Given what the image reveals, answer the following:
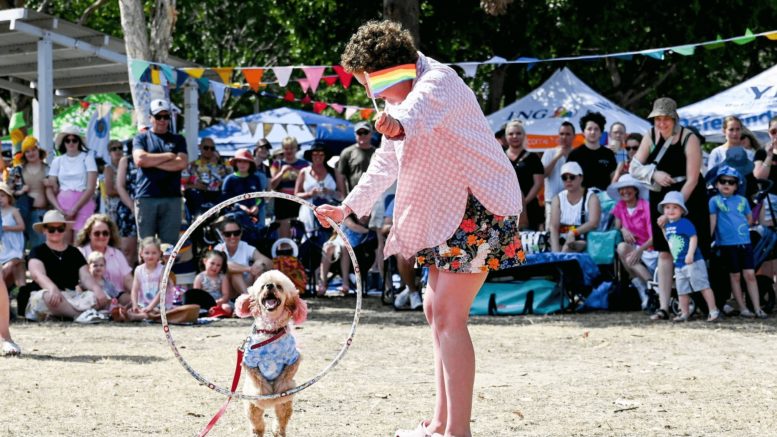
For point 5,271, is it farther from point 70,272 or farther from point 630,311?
point 630,311

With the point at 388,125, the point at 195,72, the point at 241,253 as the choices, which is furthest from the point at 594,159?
the point at 388,125

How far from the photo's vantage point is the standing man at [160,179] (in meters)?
11.9

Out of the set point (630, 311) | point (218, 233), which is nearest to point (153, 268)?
point (218, 233)

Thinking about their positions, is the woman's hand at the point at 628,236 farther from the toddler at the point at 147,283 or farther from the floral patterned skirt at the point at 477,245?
the floral patterned skirt at the point at 477,245

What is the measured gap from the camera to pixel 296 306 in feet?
18.8

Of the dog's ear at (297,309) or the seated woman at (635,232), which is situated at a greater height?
the seated woman at (635,232)

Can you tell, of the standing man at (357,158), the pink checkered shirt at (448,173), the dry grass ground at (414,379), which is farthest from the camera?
the standing man at (357,158)

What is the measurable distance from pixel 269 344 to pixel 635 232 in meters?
7.39

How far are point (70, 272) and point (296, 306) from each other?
6.20m

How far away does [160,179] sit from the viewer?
1196 cm

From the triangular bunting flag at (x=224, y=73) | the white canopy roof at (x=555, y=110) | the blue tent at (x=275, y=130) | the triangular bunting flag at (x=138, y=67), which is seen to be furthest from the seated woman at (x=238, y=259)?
the blue tent at (x=275, y=130)

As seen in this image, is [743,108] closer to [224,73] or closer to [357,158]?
[357,158]

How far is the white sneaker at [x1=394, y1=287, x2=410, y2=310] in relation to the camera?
487 inches

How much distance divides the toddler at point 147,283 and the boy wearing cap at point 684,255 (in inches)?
191
